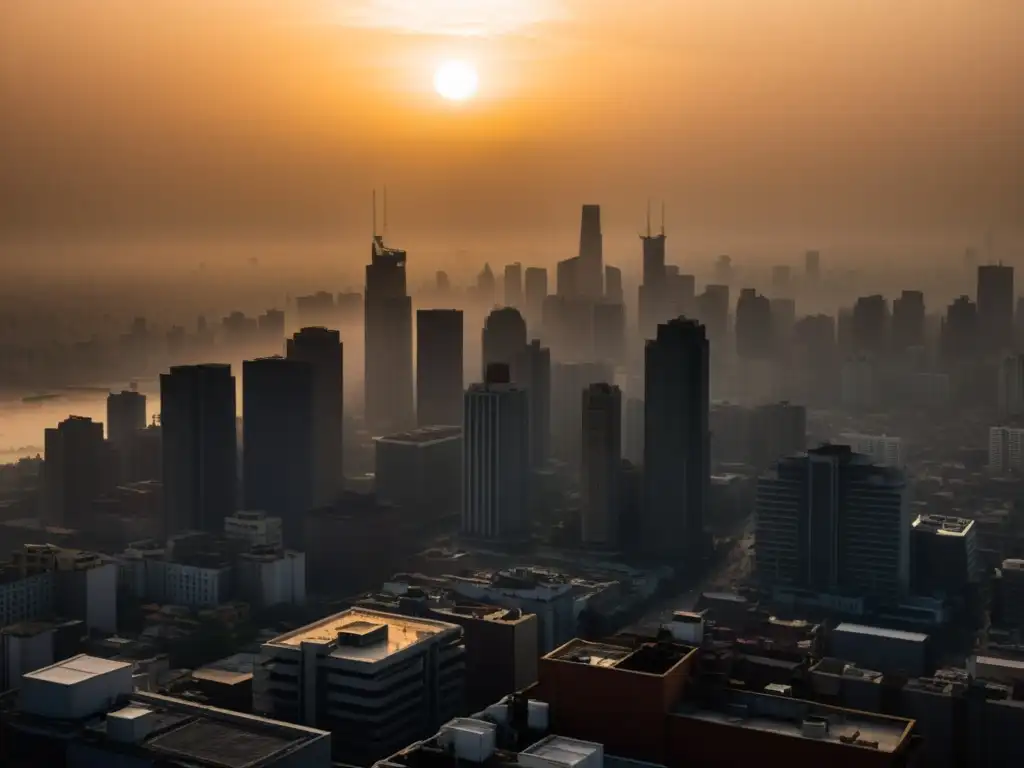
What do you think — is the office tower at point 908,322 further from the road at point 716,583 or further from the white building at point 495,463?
the white building at point 495,463

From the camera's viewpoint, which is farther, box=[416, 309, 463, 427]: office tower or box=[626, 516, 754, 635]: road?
box=[416, 309, 463, 427]: office tower

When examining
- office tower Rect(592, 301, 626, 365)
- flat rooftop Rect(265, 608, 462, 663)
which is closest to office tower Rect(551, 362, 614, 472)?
office tower Rect(592, 301, 626, 365)

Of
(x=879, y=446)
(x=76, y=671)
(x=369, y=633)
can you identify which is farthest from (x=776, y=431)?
(x=76, y=671)

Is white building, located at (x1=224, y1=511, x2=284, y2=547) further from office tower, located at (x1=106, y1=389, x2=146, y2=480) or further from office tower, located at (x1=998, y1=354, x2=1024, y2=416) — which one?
office tower, located at (x1=998, y1=354, x2=1024, y2=416)

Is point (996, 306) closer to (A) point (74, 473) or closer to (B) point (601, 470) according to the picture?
(B) point (601, 470)

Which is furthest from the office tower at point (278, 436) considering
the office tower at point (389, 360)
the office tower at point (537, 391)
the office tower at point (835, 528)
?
the office tower at point (835, 528)

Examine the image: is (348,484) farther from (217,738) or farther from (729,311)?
(217,738)
